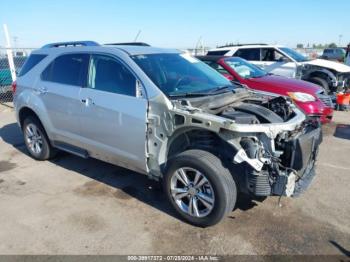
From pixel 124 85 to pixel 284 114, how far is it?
1901mm

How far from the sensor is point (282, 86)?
6.98 metres

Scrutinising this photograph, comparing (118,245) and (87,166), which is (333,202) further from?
(87,166)

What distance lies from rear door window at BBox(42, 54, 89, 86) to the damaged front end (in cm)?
138

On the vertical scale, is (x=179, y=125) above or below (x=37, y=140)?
above

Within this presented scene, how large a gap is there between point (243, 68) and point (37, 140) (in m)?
4.79

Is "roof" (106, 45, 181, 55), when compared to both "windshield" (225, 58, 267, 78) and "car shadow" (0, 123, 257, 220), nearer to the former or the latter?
"car shadow" (0, 123, 257, 220)

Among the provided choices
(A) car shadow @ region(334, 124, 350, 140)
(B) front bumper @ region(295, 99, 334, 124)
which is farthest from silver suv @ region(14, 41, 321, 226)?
(A) car shadow @ region(334, 124, 350, 140)

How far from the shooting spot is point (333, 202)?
3992 mm

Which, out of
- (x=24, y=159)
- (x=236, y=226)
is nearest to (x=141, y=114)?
(x=236, y=226)

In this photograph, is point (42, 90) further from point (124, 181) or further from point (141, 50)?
point (124, 181)

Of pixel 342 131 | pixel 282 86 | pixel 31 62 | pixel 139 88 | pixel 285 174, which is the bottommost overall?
pixel 342 131

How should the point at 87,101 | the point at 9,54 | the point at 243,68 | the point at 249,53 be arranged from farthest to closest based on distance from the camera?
the point at 249,53, the point at 9,54, the point at 243,68, the point at 87,101

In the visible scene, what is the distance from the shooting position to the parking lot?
3189 mm

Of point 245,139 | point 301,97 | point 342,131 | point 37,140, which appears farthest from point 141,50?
point 342,131
